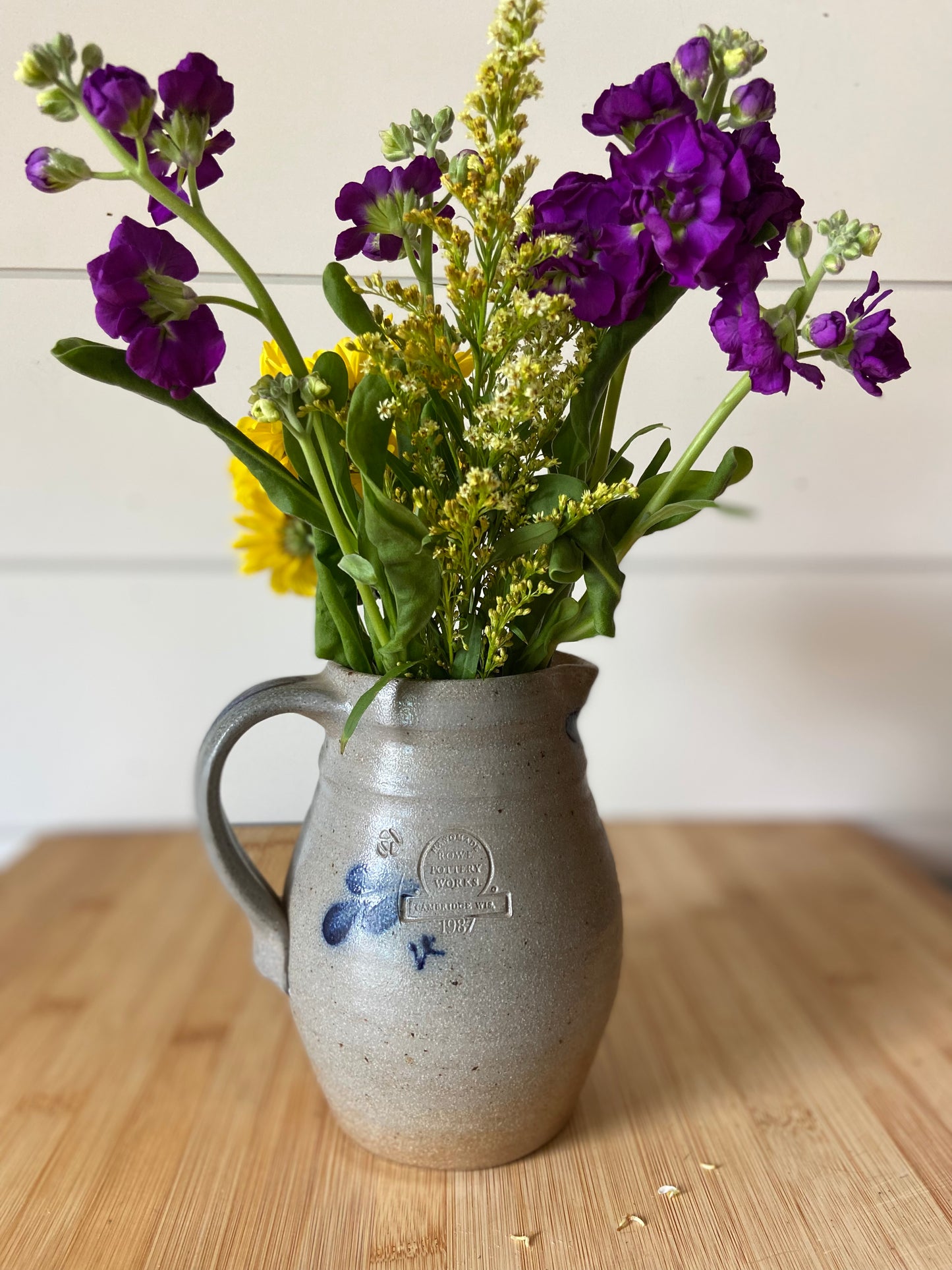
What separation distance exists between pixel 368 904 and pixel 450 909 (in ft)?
0.12

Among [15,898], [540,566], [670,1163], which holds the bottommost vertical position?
[15,898]

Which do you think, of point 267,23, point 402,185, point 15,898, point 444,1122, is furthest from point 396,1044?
point 267,23

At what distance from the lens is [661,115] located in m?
0.38

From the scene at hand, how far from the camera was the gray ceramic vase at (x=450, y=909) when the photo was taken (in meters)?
0.43

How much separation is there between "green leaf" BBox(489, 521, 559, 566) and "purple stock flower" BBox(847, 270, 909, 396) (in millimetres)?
125

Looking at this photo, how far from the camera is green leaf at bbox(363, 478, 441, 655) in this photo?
1.21 ft

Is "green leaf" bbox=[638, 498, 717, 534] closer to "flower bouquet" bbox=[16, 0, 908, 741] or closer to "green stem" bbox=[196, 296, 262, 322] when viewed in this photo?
"flower bouquet" bbox=[16, 0, 908, 741]

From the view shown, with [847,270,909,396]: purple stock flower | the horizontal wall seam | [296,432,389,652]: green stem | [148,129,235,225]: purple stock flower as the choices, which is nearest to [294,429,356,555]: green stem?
[296,432,389,652]: green stem

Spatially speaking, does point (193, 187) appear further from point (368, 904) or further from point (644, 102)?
point (368, 904)

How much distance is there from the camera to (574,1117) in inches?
20.9

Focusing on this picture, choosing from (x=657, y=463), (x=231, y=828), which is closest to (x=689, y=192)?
(x=657, y=463)

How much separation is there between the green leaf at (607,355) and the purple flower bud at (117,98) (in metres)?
0.18

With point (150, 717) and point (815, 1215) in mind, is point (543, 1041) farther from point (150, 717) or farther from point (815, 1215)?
point (150, 717)

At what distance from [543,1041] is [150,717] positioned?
0.58 m
